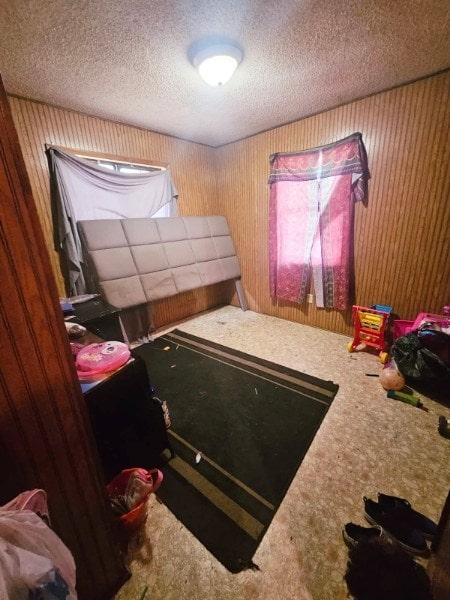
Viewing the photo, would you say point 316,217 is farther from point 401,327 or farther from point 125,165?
point 125,165

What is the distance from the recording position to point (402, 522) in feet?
3.95

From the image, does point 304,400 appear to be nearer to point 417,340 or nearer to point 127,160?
point 417,340

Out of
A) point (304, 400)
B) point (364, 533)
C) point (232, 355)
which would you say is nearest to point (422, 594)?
point (364, 533)

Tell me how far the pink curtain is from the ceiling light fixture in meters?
1.47

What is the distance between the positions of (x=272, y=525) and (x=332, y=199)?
9.91 ft


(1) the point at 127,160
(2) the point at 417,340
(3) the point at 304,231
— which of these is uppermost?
(1) the point at 127,160

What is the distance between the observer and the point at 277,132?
3.27m

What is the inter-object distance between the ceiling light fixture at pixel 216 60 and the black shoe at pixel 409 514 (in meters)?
2.88

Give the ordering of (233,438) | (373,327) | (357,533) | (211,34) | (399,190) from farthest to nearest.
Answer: (373,327), (399,190), (233,438), (211,34), (357,533)

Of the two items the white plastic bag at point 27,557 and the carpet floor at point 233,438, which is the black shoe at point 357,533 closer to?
the carpet floor at point 233,438

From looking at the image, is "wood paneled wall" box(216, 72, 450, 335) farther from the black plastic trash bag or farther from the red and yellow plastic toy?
the black plastic trash bag

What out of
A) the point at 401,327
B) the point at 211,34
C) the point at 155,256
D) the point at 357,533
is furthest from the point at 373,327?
the point at 211,34

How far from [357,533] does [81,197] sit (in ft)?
11.4

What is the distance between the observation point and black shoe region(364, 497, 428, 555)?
3.72 feet
